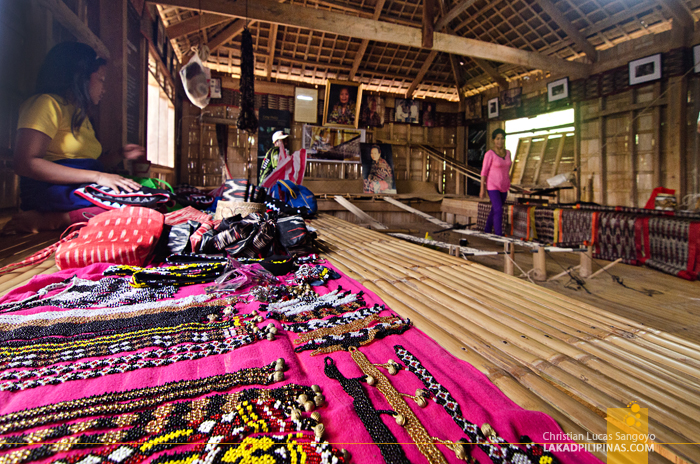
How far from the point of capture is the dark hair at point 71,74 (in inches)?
88.3

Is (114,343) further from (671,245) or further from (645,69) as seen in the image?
(645,69)

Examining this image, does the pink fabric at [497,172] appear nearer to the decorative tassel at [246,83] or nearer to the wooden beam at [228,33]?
the decorative tassel at [246,83]

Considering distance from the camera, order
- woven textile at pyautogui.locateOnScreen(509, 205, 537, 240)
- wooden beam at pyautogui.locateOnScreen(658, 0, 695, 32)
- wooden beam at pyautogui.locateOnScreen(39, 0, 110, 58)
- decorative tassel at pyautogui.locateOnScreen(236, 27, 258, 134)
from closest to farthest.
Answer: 1. wooden beam at pyautogui.locateOnScreen(39, 0, 110, 58)
2. woven textile at pyautogui.locateOnScreen(509, 205, 537, 240)
3. decorative tassel at pyautogui.locateOnScreen(236, 27, 258, 134)
4. wooden beam at pyautogui.locateOnScreen(658, 0, 695, 32)

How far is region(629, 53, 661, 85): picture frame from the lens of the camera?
5.87 meters

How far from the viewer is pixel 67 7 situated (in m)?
2.72

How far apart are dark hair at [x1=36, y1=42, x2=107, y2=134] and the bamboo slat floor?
2.56 m

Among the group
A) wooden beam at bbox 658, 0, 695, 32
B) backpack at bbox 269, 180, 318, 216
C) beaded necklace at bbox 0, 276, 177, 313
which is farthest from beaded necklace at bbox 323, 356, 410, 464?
wooden beam at bbox 658, 0, 695, 32

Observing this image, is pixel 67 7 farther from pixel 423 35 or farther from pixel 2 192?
pixel 423 35

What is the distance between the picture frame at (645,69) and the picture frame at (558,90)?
121 cm

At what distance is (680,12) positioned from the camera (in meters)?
5.37

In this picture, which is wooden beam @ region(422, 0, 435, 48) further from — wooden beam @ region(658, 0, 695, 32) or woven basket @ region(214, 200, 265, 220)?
woven basket @ region(214, 200, 265, 220)

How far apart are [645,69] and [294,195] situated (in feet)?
23.2

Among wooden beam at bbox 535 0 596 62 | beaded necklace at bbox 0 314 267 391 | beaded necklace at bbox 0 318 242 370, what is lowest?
beaded necklace at bbox 0 314 267 391

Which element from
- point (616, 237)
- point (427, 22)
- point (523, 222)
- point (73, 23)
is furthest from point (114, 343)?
point (427, 22)
